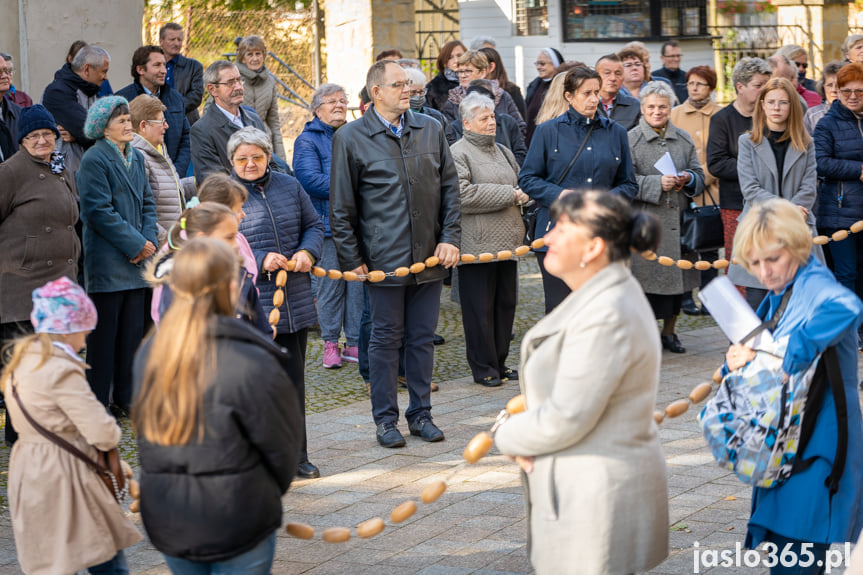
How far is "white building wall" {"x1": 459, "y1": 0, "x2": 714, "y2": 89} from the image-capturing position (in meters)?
22.4

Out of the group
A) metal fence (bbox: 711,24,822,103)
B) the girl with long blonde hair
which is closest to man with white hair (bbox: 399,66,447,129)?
the girl with long blonde hair

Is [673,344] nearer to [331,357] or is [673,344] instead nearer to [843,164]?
[843,164]

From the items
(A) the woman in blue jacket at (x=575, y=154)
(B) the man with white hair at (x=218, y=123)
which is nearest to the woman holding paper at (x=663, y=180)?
(A) the woman in blue jacket at (x=575, y=154)

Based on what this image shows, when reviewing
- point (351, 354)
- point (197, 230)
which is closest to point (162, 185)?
point (351, 354)

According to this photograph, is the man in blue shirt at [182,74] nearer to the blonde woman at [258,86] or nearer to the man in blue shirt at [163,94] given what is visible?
the blonde woman at [258,86]

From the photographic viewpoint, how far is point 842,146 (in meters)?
9.88

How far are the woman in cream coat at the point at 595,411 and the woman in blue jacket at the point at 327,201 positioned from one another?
5.81 metres

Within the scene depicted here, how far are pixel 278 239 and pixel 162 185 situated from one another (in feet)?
6.95

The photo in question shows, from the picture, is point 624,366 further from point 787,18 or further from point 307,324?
point 787,18

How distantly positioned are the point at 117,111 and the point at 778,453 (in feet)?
17.2

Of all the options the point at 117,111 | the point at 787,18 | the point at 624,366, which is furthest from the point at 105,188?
the point at 787,18

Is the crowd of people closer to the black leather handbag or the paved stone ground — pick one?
the black leather handbag

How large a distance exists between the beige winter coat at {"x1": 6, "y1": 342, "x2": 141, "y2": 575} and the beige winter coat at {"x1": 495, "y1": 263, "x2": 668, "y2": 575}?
5.51ft

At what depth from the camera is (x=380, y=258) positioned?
24.2 feet
